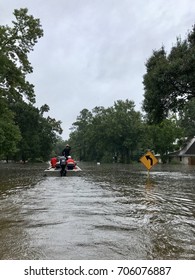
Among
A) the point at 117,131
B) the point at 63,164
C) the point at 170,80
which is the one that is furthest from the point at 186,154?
the point at 63,164

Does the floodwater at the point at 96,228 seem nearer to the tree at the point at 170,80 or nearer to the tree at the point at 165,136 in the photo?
the tree at the point at 170,80

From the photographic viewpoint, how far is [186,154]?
7694 cm

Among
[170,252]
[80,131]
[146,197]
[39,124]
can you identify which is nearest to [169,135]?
[39,124]

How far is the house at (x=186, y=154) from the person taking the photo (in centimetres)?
7522

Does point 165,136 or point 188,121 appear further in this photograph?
point 188,121

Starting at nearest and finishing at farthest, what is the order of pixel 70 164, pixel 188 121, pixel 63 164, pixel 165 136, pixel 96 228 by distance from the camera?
pixel 96 228, pixel 63 164, pixel 70 164, pixel 165 136, pixel 188 121

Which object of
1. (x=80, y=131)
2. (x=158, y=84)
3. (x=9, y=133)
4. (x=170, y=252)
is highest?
(x=80, y=131)

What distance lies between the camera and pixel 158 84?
968 inches

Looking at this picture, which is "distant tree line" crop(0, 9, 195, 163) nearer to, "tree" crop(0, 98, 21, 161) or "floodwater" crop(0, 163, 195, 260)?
"tree" crop(0, 98, 21, 161)

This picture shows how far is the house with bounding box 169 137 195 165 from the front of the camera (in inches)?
2961

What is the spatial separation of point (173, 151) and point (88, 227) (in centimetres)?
8276

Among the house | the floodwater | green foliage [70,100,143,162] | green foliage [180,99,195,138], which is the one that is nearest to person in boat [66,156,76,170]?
the floodwater

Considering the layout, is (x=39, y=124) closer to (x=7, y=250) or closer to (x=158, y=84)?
(x=158, y=84)

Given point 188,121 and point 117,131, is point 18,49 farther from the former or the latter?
point 188,121
